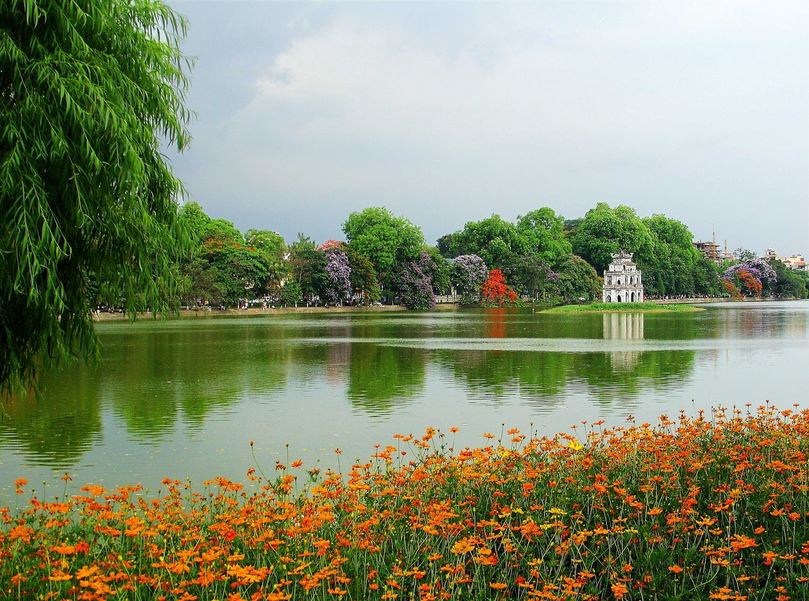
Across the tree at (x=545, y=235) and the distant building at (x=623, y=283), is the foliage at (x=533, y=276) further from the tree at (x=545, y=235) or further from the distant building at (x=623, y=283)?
the distant building at (x=623, y=283)

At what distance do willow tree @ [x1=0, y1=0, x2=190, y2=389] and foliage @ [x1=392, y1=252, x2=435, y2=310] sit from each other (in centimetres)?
7611

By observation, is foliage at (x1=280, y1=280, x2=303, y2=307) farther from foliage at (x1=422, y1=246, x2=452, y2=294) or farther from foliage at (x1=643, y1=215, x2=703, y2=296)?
foliage at (x1=643, y1=215, x2=703, y2=296)

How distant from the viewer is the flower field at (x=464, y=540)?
15.1 feet

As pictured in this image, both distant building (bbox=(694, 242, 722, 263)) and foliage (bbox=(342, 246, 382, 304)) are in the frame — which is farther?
distant building (bbox=(694, 242, 722, 263))

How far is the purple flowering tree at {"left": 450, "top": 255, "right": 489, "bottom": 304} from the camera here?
9119 centimetres

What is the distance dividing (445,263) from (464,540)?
84.4 m

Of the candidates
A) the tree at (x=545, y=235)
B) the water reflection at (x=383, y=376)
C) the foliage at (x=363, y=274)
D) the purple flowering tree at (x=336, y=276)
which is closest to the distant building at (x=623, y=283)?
the tree at (x=545, y=235)

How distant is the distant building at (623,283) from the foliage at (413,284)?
23742mm

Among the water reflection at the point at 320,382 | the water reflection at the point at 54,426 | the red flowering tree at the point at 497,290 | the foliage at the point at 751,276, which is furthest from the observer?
the foliage at the point at 751,276

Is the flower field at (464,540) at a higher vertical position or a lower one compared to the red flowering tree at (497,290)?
lower

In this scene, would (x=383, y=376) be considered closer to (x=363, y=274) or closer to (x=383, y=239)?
(x=363, y=274)

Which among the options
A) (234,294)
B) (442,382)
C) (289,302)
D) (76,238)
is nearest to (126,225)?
(76,238)

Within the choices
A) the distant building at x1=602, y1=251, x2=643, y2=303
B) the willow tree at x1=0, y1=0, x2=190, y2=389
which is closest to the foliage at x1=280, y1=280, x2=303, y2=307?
the distant building at x1=602, y1=251, x2=643, y2=303

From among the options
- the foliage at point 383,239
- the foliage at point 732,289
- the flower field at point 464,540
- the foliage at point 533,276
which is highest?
the foliage at point 383,239
